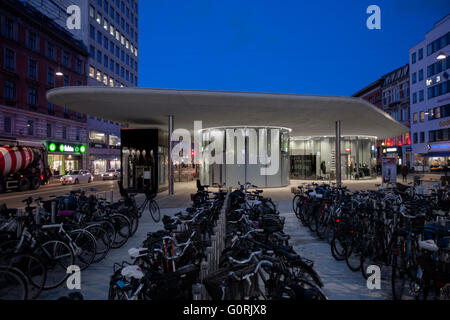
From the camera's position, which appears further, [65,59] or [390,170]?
[65,59]

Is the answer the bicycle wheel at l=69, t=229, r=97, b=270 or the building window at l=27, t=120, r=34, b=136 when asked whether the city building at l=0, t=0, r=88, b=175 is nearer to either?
the building window at l=27, t=120, r=34, b=136

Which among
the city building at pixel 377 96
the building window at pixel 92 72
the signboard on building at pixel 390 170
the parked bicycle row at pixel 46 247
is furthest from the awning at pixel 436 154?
the building window at pixel 92 72

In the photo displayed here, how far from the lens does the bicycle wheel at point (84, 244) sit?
4.90 meters

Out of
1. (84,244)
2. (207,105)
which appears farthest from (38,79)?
(84,244)

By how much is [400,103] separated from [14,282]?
58.3 meters

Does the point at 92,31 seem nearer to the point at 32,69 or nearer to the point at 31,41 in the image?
the point at 31,41

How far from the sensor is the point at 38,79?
30781mm

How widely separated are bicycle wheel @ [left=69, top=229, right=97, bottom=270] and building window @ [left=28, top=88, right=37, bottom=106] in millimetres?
31298

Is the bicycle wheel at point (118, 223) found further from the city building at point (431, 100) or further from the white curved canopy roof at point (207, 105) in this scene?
the city building at point (431, 100)

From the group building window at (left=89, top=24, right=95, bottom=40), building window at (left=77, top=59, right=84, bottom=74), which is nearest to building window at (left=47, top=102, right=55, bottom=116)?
building window at (left=77, top=59, right=84, bottom=74)

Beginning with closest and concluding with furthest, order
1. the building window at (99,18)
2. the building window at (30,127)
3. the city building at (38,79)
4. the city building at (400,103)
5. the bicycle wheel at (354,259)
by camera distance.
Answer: the bicycle wheel at (354,259) < the city building at (38,79) < the building window at (30,127) < the building window at (99,18) < the city building at (400,103)

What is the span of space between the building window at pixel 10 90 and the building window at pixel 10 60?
144 cm

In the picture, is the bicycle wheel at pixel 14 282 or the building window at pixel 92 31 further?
the building window at pixel 92 31
